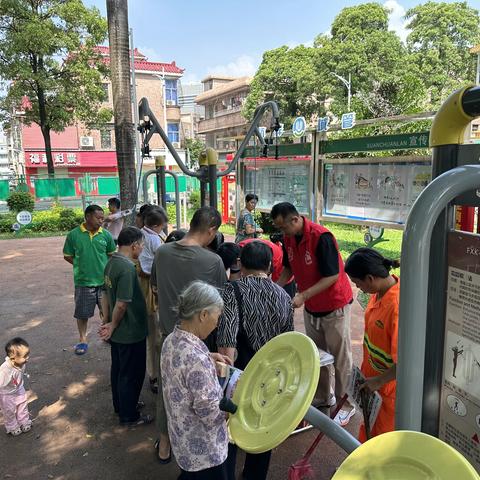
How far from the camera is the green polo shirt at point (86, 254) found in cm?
491

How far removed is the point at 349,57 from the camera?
27.1 meters

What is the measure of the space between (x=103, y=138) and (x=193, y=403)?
3524cm

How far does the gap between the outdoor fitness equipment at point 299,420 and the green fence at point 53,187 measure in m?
21.0

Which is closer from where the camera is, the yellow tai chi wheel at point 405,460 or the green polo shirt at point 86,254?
the yellow tai chi wheel at point 405,460

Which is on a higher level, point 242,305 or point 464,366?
point 464,366

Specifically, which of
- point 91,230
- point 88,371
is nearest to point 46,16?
point 91,230

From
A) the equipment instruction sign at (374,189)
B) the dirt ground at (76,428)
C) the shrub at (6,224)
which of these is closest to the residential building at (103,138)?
the shrub at (6,224)

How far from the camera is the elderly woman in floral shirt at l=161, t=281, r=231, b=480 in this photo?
199 centimetres

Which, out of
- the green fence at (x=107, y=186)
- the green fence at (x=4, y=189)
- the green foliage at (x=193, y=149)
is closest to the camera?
the green fence at (x=4, y=189)

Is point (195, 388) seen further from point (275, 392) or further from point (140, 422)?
point (140, 422)

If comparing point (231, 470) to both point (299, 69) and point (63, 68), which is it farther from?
point (299, 69)

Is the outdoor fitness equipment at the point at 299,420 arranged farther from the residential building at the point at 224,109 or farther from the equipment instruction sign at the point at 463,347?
the residential building at the point at 224,109

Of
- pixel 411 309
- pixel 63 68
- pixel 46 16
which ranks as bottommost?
pixel 411 309

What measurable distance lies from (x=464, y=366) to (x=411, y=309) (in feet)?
1.23
